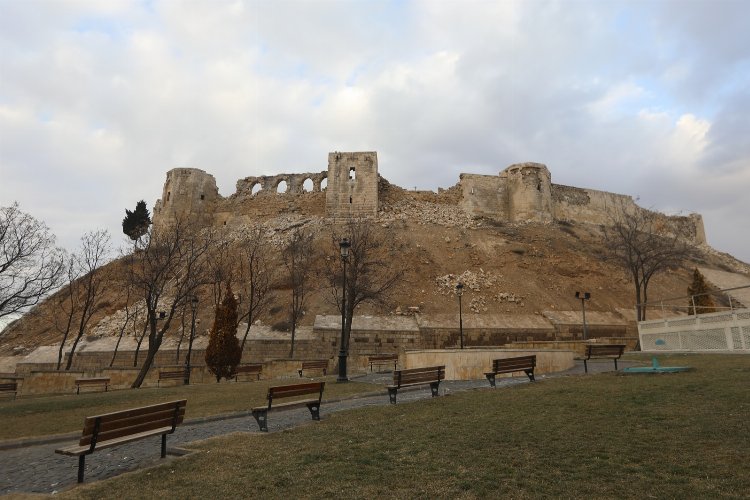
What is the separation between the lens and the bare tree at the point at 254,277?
28594 mm

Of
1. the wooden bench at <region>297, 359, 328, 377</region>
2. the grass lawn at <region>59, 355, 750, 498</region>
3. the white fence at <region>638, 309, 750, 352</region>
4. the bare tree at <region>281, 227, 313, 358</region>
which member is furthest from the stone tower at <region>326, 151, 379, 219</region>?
the grass lawn at <region>59, 355, 750, 498</region>

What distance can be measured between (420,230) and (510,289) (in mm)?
10795

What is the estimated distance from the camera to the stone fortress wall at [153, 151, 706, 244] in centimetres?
4547

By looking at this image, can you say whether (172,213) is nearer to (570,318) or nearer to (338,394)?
(570,318)

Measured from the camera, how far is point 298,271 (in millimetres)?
32281

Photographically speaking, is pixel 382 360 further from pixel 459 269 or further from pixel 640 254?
pixel 459 269

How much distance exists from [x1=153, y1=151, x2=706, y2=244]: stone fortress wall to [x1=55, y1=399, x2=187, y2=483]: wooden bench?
129ft

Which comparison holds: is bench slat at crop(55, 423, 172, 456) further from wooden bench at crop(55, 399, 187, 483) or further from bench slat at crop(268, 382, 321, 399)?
bench slat at crop(268, 382, 321, 399)

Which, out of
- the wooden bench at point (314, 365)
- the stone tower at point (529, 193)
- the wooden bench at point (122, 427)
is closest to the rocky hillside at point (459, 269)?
the stone tower at point (529, 193)

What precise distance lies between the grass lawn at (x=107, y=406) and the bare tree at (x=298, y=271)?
1309 cm

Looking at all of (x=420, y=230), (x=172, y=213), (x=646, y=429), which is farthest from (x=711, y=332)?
(x=172, y=213)

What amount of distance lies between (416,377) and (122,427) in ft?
18.4

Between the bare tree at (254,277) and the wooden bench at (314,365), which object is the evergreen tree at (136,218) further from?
the wooden bench at (314,365)

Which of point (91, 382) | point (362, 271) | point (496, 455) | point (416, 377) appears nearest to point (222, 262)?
point (362, 271)
